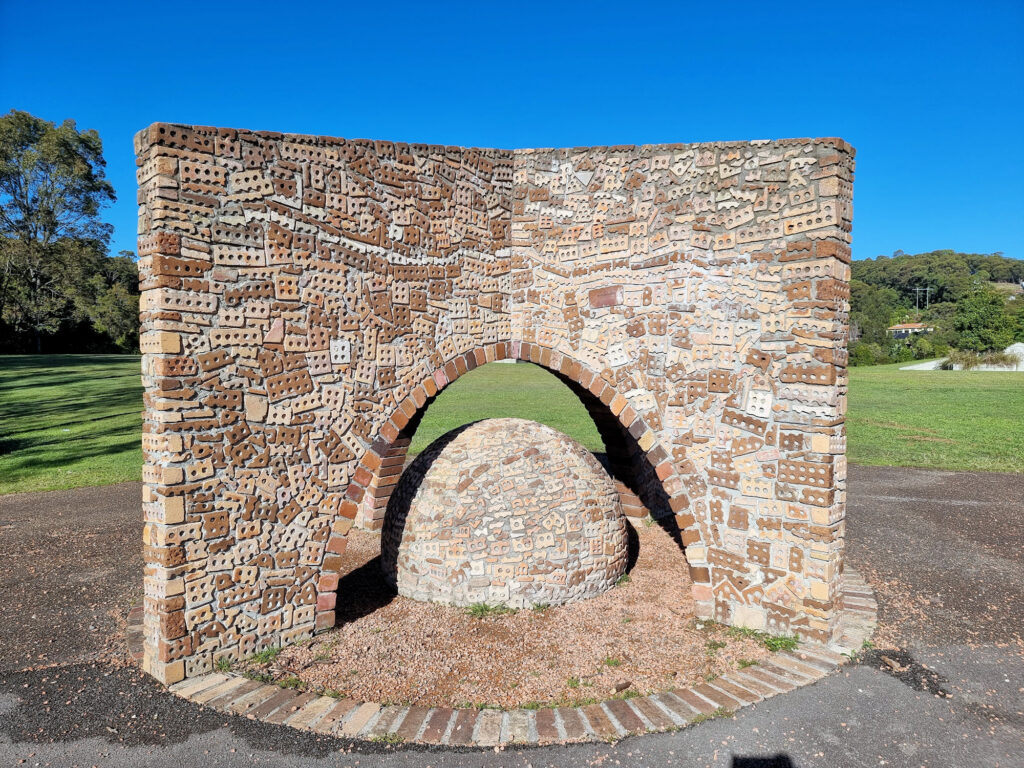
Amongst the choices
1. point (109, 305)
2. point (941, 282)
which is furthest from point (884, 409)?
point (941, 282)

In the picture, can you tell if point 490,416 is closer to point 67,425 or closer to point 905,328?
point 67,425

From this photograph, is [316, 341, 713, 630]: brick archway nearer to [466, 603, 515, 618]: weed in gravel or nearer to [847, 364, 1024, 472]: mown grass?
[466, 603, 515, 618]: weed in gravel

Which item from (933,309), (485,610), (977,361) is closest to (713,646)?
(485,610)

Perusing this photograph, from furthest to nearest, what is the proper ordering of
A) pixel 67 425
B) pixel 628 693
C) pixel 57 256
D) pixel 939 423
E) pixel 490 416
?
pixel 57 256, pixel 490 416, pixel 939 423, pixel 67 425, pixel 628 693

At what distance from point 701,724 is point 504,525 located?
2092 millimetres

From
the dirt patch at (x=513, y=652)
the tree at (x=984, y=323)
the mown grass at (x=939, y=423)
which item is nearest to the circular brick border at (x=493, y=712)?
the dirt patch at (x=513, y=652)

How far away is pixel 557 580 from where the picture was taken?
5363 mm

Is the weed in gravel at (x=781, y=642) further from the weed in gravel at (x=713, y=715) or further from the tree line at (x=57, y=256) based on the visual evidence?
the tree line at (x=57, y=256)

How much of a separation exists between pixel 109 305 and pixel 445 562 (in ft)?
117

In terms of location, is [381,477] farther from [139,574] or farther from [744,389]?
[744,389]

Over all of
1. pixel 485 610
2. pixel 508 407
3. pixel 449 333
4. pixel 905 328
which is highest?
pixel 905 328

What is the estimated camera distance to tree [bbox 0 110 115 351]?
31.1 m

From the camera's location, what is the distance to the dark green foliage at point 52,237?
102 feet

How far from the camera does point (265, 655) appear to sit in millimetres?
4582
